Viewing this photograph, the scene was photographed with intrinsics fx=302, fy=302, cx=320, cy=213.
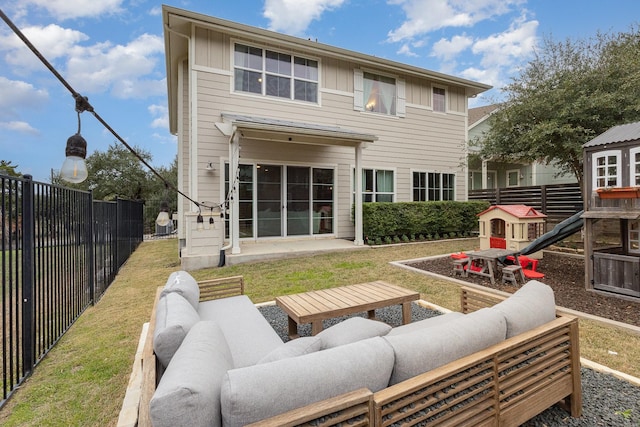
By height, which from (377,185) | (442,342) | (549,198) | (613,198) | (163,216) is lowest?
(442,342)

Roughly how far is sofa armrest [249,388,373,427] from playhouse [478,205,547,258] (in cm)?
781

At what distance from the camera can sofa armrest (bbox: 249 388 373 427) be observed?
1156 mm

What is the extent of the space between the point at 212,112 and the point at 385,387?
8681mm

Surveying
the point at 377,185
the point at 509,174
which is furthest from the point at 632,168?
the point at 509,174

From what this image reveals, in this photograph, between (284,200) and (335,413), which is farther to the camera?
(284,200)

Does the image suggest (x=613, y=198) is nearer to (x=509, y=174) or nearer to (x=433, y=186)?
(x=433, y=186)

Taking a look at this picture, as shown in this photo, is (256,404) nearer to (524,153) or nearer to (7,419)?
(7,419)

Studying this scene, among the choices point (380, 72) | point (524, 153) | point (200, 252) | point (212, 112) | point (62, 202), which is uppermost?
point (380, 72)

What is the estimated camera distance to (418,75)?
37.2ft

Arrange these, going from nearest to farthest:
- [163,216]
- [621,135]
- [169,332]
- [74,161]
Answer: [169,332]
[74,161]
[163,216]
[621,135]

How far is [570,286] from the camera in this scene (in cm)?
536

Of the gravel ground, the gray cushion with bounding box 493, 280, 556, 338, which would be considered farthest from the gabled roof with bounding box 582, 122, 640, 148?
the gray cushion with bounding box 493, 280, 556, 338

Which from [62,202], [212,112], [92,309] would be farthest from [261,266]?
[212,112]

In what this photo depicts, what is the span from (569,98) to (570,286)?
6.31 m
